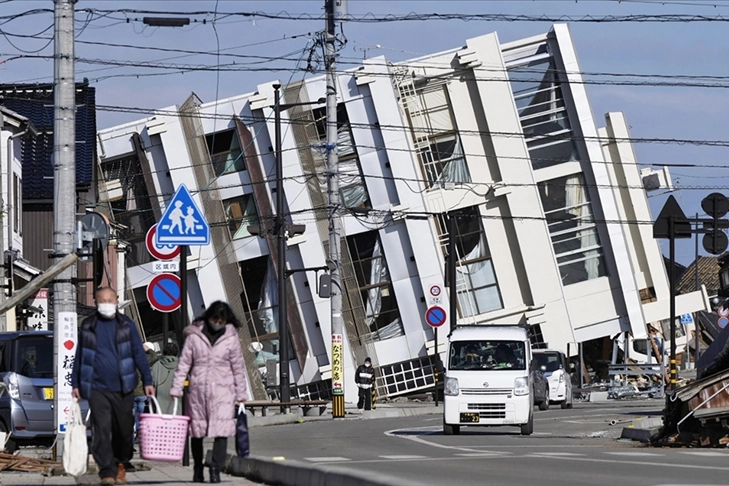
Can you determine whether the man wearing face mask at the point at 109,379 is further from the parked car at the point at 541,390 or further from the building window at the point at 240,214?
the building window at the point at 240,214

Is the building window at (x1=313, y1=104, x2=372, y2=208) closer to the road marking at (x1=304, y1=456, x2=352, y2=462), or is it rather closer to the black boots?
the road marking at (x1=304, y1=456, x2=352, y2=462)

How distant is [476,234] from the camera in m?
49.1

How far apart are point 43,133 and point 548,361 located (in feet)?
56.2

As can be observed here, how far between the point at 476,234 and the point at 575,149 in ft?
15.5

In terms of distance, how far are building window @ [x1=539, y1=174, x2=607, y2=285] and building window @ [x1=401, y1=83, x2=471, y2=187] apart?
125 inches

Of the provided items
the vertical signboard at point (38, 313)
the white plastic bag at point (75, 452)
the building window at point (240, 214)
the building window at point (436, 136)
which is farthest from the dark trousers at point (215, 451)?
the building window at point (240, 214)

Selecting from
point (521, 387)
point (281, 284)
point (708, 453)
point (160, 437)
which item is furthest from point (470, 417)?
point (160, 437)

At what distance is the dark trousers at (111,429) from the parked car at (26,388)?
797 cm

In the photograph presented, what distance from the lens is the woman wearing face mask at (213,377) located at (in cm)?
1233

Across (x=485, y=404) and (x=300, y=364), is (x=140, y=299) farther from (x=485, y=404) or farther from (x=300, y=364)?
(x=485, y=404)

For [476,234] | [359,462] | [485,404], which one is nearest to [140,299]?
[476,234]

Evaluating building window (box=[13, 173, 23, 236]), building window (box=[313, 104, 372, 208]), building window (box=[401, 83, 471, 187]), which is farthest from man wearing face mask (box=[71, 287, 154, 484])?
building window (box=[401, 83, 471, 187])

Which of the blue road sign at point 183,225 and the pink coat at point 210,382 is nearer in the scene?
the pink coat at point 210,382

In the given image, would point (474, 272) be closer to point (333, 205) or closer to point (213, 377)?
point (333, 205)
